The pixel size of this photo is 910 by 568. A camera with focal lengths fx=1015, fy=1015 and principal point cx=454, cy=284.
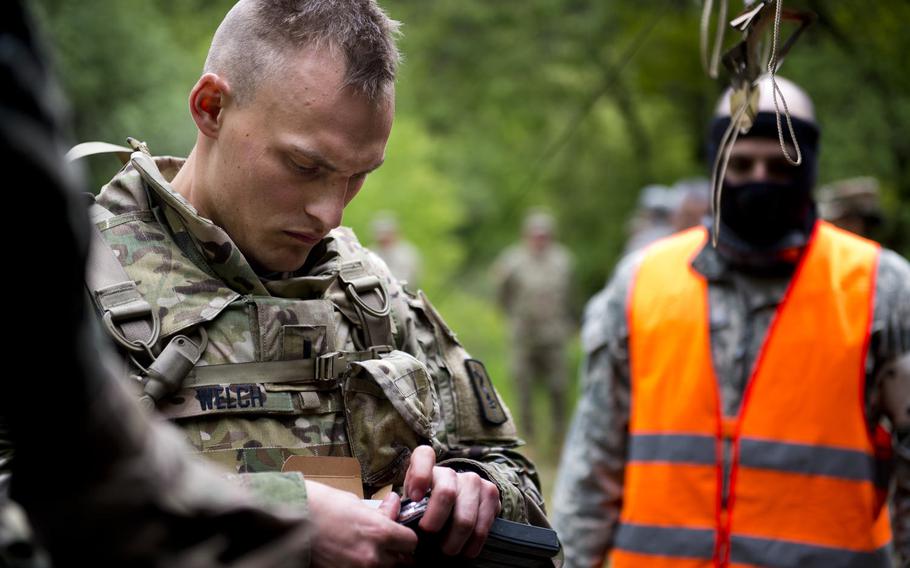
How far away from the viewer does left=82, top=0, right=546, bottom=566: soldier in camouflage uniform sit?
1867 mm

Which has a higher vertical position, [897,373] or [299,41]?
[299,41]

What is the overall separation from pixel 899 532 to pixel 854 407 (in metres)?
0.45

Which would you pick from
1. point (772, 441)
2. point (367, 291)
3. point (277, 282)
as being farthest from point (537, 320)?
point (277, 282)

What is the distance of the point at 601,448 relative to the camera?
3.60 m

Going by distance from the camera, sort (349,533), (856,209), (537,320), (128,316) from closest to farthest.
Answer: (349,533) → (128,316) → (856,209) → (537,320)

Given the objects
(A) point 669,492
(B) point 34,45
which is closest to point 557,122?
(A) point 669,492

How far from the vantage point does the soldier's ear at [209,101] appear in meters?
1.99

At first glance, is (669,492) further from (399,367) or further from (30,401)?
(30,401)

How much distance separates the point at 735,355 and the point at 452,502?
1782mm

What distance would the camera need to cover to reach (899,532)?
10.8 ft

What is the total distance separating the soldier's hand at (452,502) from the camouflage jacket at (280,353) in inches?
5.6

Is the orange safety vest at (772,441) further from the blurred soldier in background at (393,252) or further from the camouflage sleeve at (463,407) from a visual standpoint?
the blurred soldier in background at (393,252)

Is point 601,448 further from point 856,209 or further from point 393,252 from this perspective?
point 393,252

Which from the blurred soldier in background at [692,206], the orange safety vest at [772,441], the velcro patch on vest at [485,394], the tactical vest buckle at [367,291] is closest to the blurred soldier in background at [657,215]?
the blurred soldier in background at [692,206]
